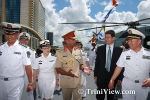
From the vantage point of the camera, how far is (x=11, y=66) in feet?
9.64

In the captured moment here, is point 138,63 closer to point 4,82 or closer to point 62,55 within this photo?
point 62,55

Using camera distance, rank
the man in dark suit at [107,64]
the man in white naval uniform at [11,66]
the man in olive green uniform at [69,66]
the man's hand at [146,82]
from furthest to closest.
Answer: the man in dark suit at [107,64] → the man in olive green uniform at [69,66] → the man in white naval uniform at [11,66] → the man's hand at [146,82]

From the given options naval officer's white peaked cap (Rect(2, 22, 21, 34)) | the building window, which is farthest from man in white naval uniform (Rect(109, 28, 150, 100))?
the building window

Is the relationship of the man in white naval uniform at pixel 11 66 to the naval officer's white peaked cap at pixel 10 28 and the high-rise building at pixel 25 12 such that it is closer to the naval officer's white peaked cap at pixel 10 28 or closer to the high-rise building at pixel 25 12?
the naval officer's white peaked cap at pixel 10 28

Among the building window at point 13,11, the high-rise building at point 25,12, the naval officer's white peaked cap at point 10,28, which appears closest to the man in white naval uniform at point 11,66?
the naval officer's white peaked cap at point 10,28

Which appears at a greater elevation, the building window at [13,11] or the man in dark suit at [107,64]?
the building window at [13,11]

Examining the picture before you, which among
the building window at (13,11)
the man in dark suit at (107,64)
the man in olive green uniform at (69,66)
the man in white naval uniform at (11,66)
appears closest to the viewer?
the man in white naval uniform at (11,66)

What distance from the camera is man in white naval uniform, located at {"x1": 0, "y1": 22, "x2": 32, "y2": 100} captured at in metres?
2.90

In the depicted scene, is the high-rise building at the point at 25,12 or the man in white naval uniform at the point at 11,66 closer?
the man in white naval uniform at the point at 11,66

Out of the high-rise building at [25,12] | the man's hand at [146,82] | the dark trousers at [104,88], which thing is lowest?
the dark trousers at [104,88]

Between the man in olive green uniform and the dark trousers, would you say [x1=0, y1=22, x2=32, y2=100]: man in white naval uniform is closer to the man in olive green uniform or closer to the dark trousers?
the man in olive green uniform

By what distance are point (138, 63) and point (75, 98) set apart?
4.44ft

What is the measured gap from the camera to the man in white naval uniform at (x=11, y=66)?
2.90m

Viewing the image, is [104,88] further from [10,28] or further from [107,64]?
[10,28]
